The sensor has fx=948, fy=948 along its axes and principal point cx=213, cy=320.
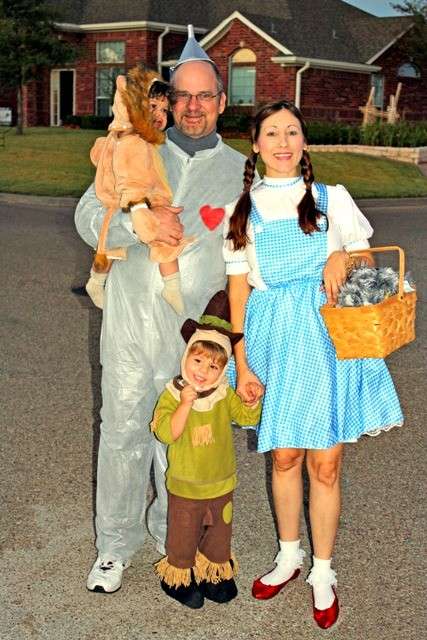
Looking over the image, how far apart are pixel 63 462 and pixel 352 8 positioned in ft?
136

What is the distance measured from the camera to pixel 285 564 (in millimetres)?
3939

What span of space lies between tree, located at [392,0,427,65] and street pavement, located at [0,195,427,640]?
30.4 m

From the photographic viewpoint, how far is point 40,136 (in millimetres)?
32406

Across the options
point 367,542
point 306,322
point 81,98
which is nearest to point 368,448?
point 367,542

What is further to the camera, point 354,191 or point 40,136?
point 40,136

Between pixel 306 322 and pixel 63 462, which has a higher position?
pixel 306 322

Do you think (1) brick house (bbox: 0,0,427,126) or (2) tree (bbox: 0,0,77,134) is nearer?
(2) tree (bbox: 0,0,77,134)

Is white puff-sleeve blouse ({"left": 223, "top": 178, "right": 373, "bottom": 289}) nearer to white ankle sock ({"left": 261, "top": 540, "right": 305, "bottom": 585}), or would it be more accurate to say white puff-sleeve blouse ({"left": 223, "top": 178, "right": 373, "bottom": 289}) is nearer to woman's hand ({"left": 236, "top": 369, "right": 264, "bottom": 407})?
woman's hand ({"left": 236, "top": 369, "right": 264, "bottom": 407})

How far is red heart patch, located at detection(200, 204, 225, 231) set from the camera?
12.1 feet

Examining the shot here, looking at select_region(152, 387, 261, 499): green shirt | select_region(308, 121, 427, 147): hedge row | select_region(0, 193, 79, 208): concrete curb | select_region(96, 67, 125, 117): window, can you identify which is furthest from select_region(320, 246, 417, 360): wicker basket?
select_region(96, 67, 125, 117): window

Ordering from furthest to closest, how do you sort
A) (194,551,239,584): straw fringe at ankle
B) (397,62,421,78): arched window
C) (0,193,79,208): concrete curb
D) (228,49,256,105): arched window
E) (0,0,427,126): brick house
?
(397,62,421,78): arched window
(228,49,256,105): arched window
(0,0,427,126): brick house
(0,193,79,208): concrete curb
(194,551,239,584): straw fringe at ankle

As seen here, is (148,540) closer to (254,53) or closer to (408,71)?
(254,53)

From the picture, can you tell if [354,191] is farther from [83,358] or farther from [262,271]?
[262,271]

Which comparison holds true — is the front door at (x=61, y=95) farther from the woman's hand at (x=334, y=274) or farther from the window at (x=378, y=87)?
the woman's hand at (x=334, y=274)
